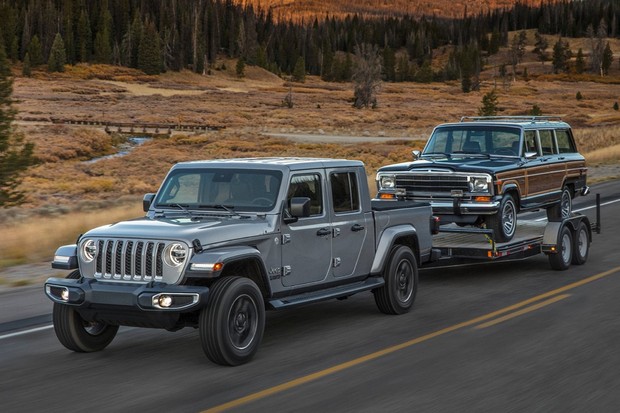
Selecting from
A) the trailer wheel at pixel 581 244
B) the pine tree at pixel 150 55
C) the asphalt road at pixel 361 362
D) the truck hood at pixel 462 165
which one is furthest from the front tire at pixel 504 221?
the pine tree at pixel 150 55

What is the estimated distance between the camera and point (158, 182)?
41.8m

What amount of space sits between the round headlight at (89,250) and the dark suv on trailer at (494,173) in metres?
7.15

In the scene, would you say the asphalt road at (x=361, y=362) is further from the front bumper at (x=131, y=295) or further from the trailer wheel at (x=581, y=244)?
the trailer wheel at (x=581, y=244)

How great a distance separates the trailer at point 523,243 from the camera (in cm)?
1252

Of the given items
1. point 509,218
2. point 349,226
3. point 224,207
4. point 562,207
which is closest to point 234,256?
point 224,207

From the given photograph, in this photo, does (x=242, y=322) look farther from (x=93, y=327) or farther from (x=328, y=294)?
(x=93, y=327)

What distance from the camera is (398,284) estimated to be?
33.2ft

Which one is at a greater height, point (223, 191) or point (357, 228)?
point (223, 191)

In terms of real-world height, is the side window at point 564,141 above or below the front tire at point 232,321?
above

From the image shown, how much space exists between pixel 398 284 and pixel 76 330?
3.67 meters

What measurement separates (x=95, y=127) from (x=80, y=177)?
113ft

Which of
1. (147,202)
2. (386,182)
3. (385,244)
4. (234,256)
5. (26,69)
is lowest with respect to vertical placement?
(385,244)

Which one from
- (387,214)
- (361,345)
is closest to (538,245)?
(387,214)

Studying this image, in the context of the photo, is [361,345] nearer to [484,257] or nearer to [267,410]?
[267,410]
